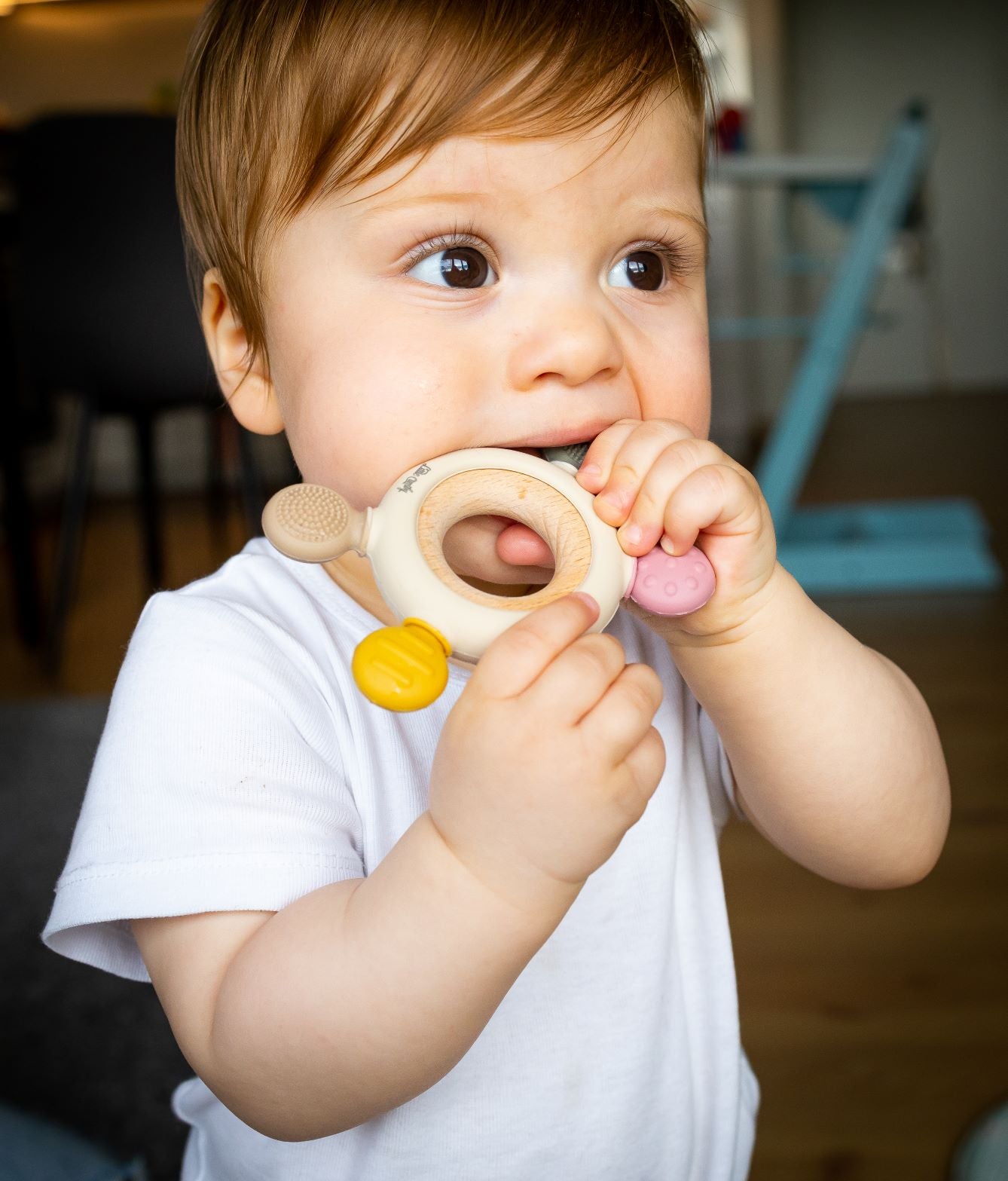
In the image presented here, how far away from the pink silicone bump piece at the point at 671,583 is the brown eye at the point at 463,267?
0.19 m

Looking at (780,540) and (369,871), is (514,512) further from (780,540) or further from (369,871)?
(780,540)

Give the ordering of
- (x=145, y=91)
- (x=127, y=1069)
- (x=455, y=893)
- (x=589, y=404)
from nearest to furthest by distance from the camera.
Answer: (x=455, y=893), (x=589, y=404), (x=127, y=1069), (x=145, y=91)

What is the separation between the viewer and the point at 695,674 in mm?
596

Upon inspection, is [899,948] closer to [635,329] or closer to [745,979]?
[745,979]

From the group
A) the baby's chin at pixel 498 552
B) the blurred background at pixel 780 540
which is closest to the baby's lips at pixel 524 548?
the baby's chin at pixel 498 552

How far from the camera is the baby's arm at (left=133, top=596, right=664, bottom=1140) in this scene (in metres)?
0.46

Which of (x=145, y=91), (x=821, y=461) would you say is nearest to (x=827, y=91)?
(x=821, y=461)

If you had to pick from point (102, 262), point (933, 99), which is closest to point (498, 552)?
point (102, 262)

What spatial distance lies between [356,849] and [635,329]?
335 millimetres

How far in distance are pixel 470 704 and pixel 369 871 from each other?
207mm

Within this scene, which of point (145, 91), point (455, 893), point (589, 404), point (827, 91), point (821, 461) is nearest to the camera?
point (455, 893)

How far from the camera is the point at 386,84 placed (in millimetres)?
599

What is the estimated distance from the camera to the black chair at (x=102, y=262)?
2074 mm

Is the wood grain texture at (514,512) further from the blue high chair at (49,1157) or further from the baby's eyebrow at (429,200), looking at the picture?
the blue high chair at (49,1157)
